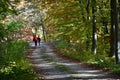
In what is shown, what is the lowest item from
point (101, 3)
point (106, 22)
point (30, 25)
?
point (30, 25)

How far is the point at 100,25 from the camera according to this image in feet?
124

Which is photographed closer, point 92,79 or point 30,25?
point 92,79

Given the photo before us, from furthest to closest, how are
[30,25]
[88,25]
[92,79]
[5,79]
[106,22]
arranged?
[30,25] → [106,22] → [88,25] → [92,79] → [5,79]

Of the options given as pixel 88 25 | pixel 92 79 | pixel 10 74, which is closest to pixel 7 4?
pixel 10 74

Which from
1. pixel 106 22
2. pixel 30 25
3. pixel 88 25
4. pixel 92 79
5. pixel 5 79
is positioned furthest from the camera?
pixel 30 25

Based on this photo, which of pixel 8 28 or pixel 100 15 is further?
pixel 100 15

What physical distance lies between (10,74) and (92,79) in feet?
12.0

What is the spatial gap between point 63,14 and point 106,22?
505 cm

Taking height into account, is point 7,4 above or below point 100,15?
above

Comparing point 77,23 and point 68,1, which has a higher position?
point 68,1

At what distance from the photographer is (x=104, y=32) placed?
3884 centimetres

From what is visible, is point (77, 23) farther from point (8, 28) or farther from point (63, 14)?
point (8, 28)

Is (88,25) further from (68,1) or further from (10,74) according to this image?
(10,74)

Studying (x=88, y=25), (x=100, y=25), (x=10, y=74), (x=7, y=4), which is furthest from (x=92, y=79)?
(x=100, y=25)
